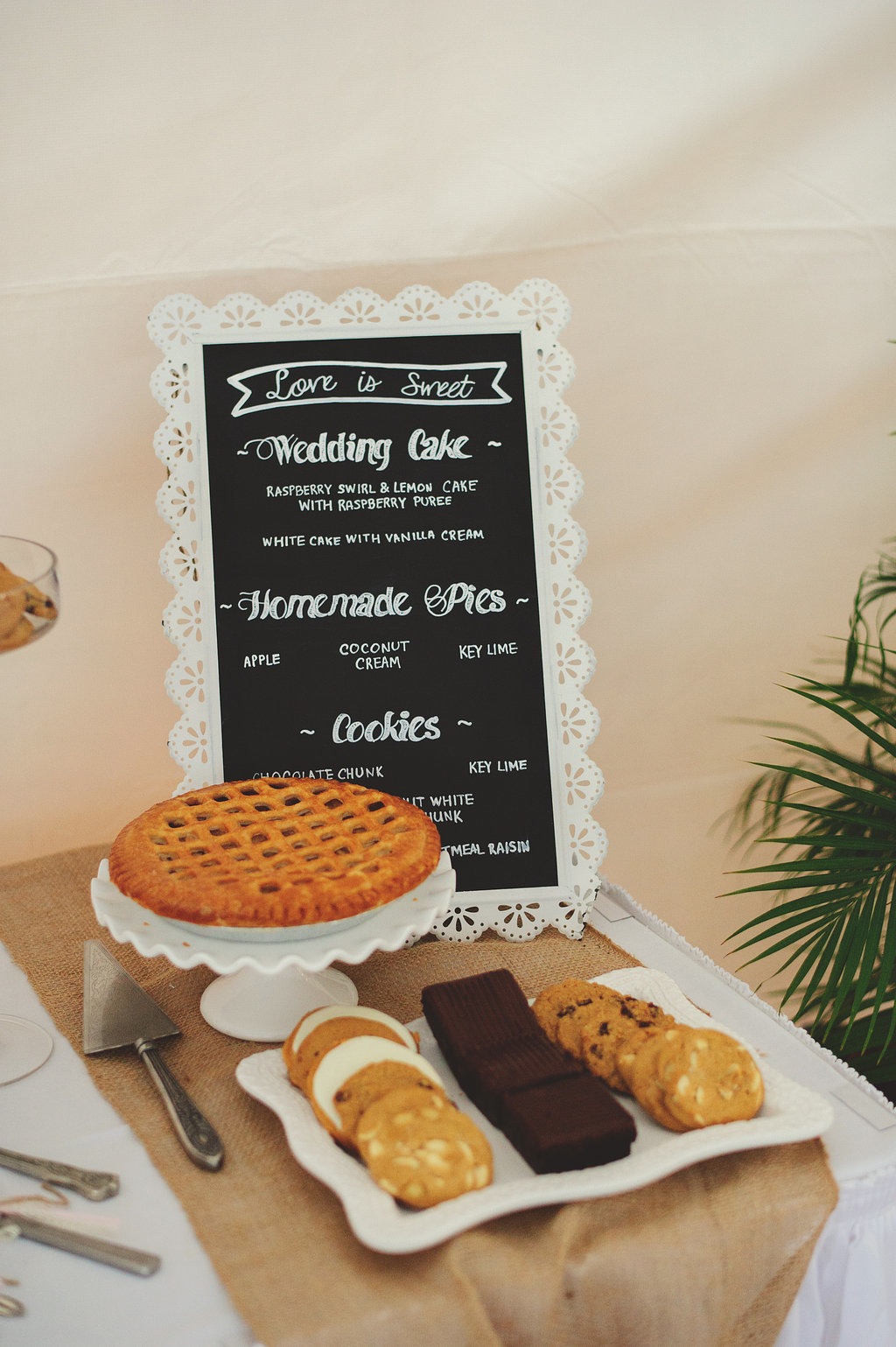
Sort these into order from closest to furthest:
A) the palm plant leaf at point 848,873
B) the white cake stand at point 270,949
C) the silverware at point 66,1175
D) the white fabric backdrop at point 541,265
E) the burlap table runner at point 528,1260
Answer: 1. the burlap table runner at point 528,1260
2. the silverware at point 66,1175
3. the white cake stand at point 270,949
4. the palm plant leaf at point 848,873
5. the white fabric backdrop at point 541,265

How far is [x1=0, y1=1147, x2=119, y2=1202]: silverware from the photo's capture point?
35.3 inches

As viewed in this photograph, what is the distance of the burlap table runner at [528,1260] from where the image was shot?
776 millimetres

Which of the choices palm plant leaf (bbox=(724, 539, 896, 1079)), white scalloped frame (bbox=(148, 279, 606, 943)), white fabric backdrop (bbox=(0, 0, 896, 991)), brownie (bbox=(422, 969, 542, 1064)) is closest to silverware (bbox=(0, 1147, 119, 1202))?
brownie (bbox=(422, 969, 542, 1064))

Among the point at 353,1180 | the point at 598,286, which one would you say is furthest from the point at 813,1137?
the point at 598,286

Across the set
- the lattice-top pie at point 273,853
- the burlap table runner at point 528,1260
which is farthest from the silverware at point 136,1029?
the lattice-top pie at point 273,853

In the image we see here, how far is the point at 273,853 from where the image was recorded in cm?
110

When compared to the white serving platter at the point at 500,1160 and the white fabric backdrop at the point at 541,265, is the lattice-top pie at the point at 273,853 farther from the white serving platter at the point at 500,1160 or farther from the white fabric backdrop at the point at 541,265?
the white fabric backdrop at the point at 541,265

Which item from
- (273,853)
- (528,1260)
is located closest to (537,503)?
(273,853)

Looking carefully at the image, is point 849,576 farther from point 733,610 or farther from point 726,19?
point 726,19

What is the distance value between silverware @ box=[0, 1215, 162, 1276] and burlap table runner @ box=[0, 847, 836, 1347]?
5 centimetres

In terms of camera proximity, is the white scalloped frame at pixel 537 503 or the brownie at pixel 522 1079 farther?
the white scalloped frame at pixel 537 503

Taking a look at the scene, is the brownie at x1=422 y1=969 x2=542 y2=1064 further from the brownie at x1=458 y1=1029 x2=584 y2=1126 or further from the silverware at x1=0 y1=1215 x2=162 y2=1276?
the silverware at x1=0 y1=1215 x2=162 y2=1276

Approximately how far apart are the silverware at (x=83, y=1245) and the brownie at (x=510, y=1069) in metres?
0.29

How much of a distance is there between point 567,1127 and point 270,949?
12.8 inches
